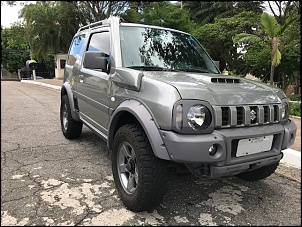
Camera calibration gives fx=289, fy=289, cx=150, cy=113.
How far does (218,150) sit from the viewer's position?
2.28 m

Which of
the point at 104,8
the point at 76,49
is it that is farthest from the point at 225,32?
the point at 76,49

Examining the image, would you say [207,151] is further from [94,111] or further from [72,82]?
[72,82]

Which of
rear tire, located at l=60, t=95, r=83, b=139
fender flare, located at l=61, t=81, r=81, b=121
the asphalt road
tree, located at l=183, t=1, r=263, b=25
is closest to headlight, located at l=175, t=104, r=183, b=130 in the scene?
the asphalt road

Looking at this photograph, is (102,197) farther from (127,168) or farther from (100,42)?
(100,42)

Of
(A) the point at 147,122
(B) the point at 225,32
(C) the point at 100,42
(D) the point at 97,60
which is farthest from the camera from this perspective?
(B) the point at 225,32

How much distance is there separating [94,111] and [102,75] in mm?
581

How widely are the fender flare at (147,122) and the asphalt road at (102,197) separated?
688mm

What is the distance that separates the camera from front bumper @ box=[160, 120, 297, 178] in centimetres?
222

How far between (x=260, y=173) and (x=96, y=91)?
2188 millimetres

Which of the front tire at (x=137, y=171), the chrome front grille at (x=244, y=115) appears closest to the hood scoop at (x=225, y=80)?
the chrome front grille at (x=244, y=115)

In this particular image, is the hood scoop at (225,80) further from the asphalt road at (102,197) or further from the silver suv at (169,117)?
the asphalt road at (102,197)

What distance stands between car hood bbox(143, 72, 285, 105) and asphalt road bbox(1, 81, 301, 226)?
3.39ft

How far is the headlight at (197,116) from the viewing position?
2.29m

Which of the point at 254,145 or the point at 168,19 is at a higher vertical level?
the point at 168,19
